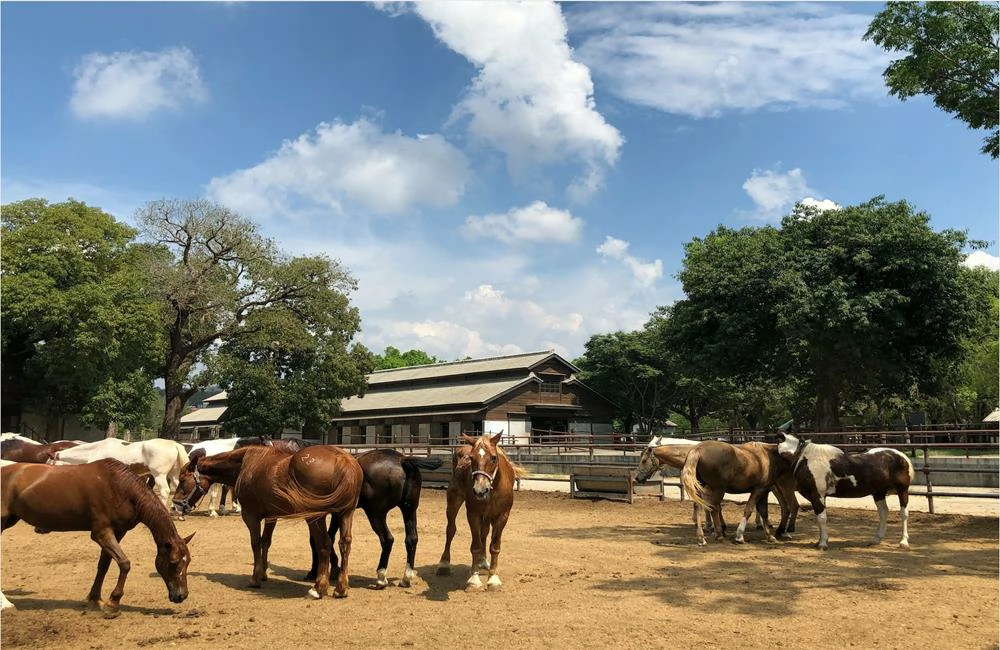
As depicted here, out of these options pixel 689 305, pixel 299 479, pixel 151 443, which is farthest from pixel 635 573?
pixel 689 305

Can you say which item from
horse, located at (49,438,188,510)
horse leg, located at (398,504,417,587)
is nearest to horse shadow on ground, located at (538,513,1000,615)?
horse leg, located at (398,504,417,587)

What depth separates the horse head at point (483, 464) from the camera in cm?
701

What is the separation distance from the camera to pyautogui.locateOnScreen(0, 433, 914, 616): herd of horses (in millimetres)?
6500

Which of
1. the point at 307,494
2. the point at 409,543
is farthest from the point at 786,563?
the point at 307,494

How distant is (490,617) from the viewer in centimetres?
643

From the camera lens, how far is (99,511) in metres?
6.46

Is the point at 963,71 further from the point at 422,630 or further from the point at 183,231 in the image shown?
the point at 183,231

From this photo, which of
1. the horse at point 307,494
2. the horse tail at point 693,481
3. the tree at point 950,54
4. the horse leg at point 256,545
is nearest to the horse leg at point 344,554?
the horse at point 307,494

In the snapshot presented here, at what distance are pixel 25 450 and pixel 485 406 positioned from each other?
3084 cm

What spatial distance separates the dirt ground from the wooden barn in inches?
1249

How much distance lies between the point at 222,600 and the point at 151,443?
783 centimetres

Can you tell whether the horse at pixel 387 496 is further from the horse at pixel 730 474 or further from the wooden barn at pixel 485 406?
the wooden barn at pixel 485 406

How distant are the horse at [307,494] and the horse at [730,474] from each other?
6091mm

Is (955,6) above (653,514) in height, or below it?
above
